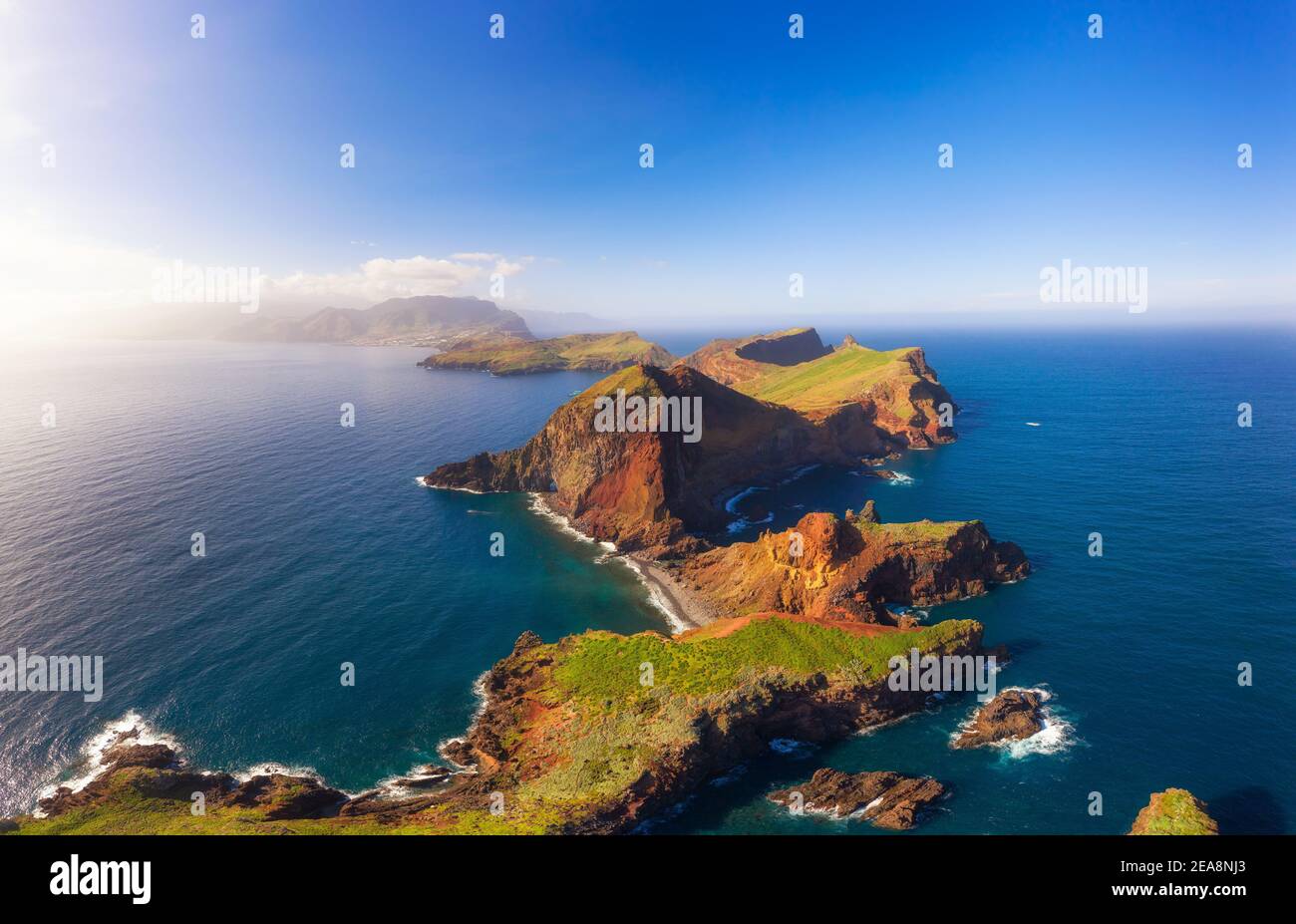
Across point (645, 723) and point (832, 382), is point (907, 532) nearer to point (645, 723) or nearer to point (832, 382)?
point (645, 723)

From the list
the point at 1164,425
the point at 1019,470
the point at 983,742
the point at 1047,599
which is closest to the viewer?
the point at 983,742

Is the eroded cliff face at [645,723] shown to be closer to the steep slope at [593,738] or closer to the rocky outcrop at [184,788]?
the steep slope at [593,738]

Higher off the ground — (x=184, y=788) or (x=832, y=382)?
(x=832, y=382)

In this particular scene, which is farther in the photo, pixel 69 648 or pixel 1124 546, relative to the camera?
pixel 1124 546

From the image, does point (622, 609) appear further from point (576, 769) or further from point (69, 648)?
point (69, 648)

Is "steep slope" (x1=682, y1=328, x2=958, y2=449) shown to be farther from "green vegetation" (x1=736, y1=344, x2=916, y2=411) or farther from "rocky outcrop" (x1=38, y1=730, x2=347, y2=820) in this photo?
"rocky outcrop" (x1=38, y1=730, x2=347, y2=820)

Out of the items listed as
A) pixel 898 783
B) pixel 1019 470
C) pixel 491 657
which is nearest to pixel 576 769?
pixel 491 657

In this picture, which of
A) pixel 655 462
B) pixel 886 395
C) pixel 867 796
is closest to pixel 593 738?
pixel 867 796
